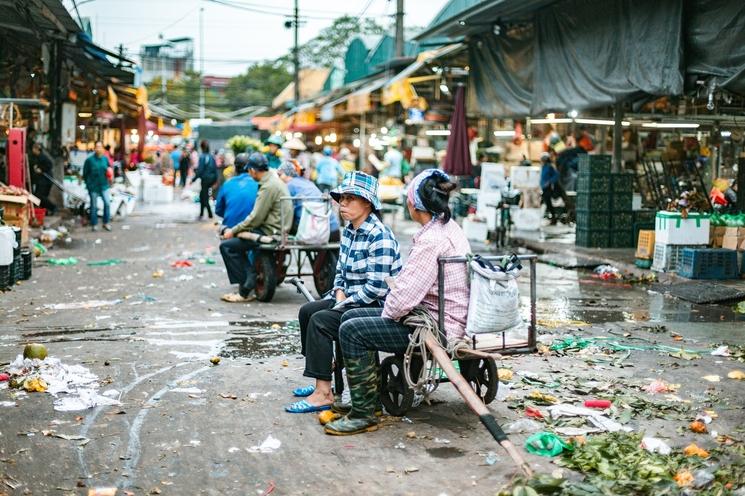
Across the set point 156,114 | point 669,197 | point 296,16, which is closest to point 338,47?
point 296,16

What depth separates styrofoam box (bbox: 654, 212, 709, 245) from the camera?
13.4m

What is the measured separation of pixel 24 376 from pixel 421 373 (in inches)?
130

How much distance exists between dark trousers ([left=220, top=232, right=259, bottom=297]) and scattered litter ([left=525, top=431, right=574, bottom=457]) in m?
6.69

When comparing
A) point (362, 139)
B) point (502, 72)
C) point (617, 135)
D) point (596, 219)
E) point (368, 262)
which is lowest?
point (596, 219)

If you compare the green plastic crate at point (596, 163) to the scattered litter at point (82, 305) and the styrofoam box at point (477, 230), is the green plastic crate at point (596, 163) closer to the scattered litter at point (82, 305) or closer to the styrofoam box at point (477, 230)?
the styrofoam box at point (477, 230)

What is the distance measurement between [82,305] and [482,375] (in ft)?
21.5

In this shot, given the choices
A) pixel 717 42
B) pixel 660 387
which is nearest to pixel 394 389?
pixel 660 387

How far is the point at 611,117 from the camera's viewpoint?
777 inches

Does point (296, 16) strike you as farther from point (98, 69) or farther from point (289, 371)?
point (289, 371)

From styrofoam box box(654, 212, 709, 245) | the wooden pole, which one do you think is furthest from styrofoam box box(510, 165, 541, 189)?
the wooden pole

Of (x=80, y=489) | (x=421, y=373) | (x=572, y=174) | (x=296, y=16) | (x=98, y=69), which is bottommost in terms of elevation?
(x=80, y=489)

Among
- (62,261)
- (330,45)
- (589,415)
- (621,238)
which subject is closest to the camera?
(589,415)

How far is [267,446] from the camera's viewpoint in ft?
19.0

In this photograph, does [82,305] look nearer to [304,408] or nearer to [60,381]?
[60,381]
